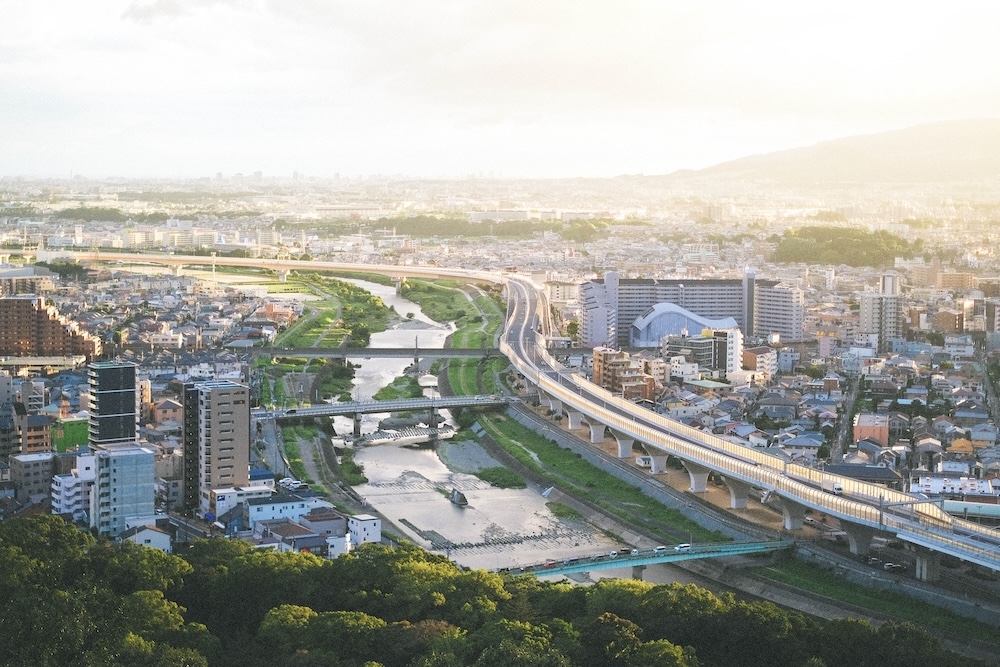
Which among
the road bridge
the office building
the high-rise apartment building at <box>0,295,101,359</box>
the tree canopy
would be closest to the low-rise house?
the road bridge

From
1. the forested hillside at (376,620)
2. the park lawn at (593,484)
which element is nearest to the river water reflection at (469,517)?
the park lawn at (593,484)

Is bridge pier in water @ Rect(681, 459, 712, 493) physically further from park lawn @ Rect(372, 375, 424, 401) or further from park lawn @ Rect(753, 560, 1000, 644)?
park lawn @ Rect(372, 375, 424, 401)

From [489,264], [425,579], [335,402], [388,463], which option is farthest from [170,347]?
[489,264]

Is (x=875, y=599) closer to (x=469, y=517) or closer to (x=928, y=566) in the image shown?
(x=928, y=566)

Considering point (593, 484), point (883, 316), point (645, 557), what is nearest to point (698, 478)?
point (593, 484)

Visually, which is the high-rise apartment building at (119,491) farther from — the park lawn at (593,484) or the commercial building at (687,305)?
the commercial building at (687,305)

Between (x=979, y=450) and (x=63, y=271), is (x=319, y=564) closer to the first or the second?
(x=979, y=450)
